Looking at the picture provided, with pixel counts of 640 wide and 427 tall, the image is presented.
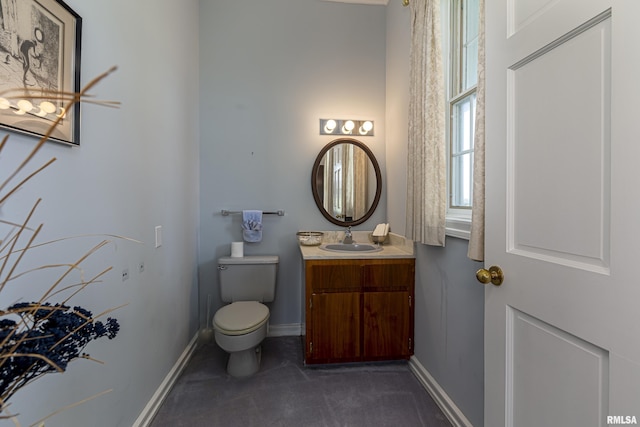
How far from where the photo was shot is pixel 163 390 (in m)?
1.70

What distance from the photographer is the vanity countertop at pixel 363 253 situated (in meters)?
2.00

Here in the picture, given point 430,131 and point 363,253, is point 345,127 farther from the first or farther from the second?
point 363,253

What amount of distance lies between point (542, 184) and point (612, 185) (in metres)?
0.18

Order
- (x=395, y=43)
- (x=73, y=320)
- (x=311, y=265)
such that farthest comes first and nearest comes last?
(x=395, y=43) → (x=311, y=265) → (x=73, y=320)

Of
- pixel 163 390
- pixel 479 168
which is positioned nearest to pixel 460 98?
pixel 479 168

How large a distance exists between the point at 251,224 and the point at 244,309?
2.35 ft

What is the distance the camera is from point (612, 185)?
661 millimetres

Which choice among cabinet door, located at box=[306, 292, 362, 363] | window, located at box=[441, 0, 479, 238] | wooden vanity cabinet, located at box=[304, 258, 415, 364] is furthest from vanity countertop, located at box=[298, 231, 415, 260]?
window, located at box=[441, 0, 479, 238]

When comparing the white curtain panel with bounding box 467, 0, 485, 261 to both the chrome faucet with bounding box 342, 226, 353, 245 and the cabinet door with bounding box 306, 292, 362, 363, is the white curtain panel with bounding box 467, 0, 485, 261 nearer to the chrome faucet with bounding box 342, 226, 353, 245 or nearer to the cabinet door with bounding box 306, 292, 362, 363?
the cabinet door with bounding box 306, 292, 362, 363

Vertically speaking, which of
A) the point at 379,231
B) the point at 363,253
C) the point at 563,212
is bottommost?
the point at 363,253

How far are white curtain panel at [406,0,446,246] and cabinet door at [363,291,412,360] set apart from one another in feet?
1.75

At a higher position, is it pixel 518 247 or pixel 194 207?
pixel 194 207

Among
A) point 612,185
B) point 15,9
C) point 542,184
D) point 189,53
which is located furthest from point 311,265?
point 189,53

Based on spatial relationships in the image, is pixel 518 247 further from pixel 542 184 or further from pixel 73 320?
pixel 73 320
